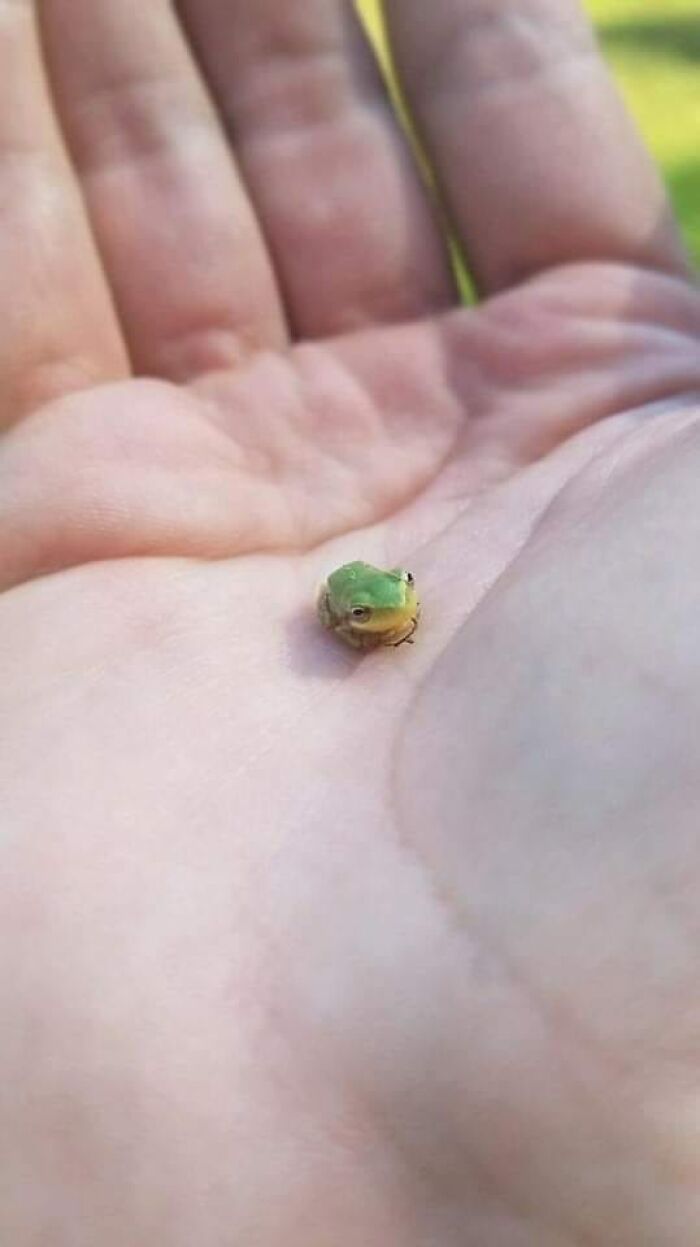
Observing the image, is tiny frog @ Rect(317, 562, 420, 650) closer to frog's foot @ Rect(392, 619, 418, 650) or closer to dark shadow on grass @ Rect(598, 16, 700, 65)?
frog's foot @ Rect(392, 619, 418, 650)

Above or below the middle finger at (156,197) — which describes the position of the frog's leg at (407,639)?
below

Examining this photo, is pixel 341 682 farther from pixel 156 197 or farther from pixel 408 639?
pixel 156 197

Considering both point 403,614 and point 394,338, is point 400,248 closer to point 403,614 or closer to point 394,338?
point 394,338

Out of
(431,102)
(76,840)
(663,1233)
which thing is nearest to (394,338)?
(431,102)

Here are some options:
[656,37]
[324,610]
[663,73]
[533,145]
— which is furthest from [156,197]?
[656,37]

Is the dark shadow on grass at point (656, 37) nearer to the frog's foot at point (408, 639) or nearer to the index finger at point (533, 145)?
the index finger at point (533, 145)

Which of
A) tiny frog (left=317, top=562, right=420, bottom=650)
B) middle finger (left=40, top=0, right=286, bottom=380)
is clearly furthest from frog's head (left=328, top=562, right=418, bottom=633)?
middle finger (left=40, top=0, right=286, bottom=380)

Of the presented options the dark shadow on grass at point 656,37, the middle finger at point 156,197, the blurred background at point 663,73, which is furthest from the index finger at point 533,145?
the dark shadow on grass at point 656,37
